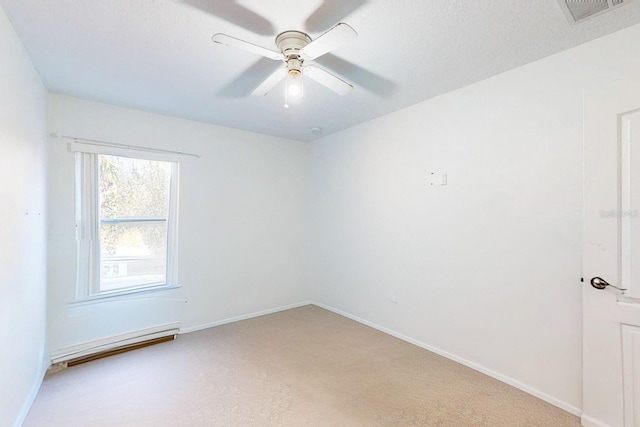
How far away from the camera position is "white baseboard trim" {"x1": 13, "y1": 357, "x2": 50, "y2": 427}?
1932 mm

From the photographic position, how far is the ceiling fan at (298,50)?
1.56 meters

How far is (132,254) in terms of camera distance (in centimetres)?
322

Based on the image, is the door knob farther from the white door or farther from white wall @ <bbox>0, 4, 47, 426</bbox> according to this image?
white wall @ <bbox>0, 4, 47, 426</bbox>

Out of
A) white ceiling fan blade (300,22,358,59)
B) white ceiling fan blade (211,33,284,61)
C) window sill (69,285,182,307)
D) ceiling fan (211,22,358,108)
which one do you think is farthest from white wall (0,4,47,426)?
white ceiling fan blade (300,22,358,59)

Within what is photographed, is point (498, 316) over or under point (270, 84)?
under

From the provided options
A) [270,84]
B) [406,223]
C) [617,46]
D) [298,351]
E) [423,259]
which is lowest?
[298,351]

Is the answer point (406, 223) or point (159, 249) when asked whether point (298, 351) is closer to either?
point (406, 223)

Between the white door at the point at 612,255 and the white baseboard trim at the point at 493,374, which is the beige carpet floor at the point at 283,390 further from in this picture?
the white door at the point at 612,255

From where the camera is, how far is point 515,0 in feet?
5.20

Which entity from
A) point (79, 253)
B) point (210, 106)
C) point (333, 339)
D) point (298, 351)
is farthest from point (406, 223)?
point (79, 253)

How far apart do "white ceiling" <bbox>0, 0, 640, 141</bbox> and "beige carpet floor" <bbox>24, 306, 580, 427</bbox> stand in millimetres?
2508

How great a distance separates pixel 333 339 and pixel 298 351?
46 centimetres

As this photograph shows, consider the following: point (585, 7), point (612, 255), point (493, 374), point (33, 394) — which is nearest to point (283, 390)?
point (493, 374)

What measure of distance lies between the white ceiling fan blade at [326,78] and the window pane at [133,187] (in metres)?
2.24
